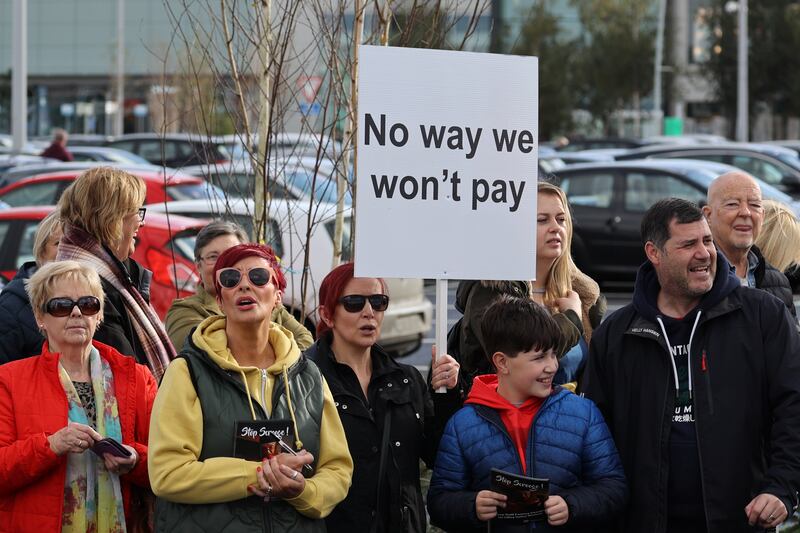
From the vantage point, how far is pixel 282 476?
13.3 ft

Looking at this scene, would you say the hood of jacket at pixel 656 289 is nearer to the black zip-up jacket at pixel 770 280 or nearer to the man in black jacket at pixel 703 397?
the man in black jacket at pixel 703 397

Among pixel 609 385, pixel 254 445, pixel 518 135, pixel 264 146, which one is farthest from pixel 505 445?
pixel 264 146

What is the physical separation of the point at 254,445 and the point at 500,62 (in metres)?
1.74

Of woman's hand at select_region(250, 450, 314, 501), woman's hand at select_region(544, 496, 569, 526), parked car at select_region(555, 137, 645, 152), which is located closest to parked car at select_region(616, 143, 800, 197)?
parked car at select_region(555, 137, 645, 152)

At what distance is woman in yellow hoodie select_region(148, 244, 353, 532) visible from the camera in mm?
4105

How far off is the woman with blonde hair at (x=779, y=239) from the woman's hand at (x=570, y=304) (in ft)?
4.58

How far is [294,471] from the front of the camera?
4094mm

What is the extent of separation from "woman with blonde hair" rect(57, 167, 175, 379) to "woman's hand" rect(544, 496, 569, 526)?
1.69 metres

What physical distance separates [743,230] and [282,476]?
8.70ft

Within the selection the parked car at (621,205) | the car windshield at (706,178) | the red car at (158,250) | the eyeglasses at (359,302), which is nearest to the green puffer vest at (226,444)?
the eyeglasses at (359,302)

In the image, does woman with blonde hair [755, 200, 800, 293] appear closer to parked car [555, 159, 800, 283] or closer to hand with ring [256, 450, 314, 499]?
hand with ring [256, 450, 314, 499]

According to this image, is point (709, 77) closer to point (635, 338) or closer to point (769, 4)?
point (769, 4)

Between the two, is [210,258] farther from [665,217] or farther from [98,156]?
[98,156]

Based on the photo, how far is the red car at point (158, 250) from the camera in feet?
33.3
